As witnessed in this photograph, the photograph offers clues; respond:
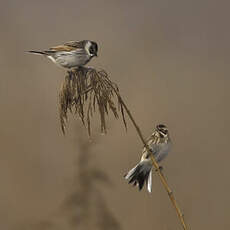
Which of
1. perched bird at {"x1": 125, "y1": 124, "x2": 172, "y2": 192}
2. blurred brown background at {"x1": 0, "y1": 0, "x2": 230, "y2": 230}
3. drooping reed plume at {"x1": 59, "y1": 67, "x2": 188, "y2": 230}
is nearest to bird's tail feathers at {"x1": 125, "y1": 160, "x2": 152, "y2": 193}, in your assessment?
perched bird at {"x1": 125, "y1": 124, "x2": 172, "y2": 192}

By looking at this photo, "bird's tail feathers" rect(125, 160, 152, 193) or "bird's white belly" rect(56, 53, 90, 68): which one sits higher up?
"bird's white belly" rect(56, 53, 90, 68)

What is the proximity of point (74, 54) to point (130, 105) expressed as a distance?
33.2 inches

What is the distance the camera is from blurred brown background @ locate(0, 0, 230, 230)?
1931 mm

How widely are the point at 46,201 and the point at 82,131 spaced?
1.14ft

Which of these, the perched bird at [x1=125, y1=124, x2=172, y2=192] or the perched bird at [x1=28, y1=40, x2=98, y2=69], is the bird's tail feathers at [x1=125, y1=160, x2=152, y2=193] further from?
the perched bird at [x1=28, y1=40, x2=98, y2=69]

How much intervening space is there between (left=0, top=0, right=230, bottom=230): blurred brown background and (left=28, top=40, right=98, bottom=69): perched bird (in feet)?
2.30

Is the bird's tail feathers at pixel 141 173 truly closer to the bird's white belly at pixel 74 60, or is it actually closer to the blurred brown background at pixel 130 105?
the bird's white belly at pixel 74 60

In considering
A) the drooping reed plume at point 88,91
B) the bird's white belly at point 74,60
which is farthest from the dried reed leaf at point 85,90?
the bird's white belly at point 74,60

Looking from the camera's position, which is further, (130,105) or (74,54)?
(130,105)

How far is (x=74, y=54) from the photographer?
1.20 m

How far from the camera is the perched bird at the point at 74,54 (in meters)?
1.19

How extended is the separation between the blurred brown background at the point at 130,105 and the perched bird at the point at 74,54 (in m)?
0.70

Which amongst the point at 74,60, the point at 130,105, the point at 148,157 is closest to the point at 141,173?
the point at 148,157

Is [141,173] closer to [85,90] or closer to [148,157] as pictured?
[148,157]
